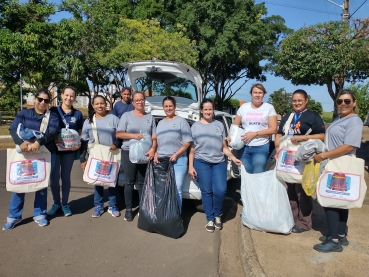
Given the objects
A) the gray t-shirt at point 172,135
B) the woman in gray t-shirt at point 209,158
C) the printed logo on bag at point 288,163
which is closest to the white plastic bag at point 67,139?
the gray t-shirt at point 172,135

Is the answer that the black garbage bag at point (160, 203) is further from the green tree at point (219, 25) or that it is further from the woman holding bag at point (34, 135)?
the green tree at point (219, 25)

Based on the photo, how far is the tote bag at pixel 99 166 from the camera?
184 inches

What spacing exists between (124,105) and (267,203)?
9.78 ft

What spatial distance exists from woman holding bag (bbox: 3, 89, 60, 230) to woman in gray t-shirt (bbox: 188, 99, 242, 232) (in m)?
1.86

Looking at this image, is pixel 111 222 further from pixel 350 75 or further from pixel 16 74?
pixel 16 74

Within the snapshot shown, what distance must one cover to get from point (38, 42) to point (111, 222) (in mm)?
11622

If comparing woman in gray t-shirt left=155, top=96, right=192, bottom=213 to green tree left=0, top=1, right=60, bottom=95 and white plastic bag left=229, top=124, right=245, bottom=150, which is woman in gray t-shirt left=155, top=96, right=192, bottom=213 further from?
green tree left=0, top=1, right=60, bottom=95

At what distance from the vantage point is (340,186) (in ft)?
11.7

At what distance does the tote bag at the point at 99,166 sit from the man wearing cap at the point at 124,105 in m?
1.09

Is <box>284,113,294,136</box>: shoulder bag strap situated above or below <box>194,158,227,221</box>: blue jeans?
above

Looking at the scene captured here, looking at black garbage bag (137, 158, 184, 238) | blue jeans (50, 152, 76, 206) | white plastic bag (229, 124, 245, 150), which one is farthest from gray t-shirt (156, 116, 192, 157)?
blue jeans (50, 152, 76, 206)

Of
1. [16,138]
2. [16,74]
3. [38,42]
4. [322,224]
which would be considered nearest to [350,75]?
[322,224]

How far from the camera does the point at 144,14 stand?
19.0m

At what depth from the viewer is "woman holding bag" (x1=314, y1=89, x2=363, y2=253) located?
3533mm
